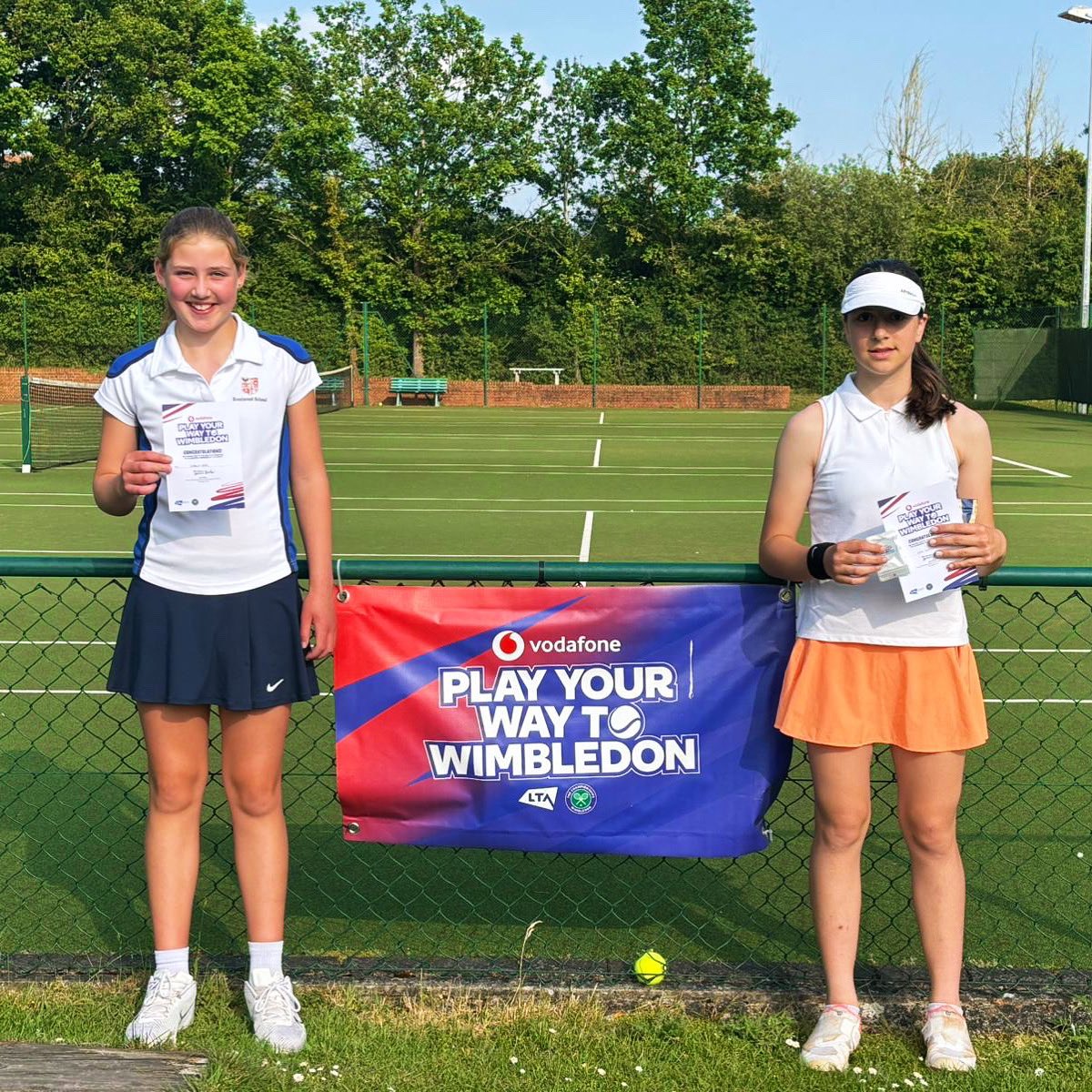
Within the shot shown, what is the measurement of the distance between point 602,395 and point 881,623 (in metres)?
34.9

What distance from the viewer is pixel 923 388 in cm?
327

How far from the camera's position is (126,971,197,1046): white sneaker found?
134 inches

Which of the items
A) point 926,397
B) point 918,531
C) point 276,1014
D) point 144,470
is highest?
point 926,397

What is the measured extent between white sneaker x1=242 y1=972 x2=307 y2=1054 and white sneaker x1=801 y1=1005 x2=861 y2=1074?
1.26m

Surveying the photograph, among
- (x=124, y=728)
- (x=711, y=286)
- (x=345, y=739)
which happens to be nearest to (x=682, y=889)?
(x=345, y=739)

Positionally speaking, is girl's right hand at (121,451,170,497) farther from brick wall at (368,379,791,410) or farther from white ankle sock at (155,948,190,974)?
brick wall at (368,379,791,410)

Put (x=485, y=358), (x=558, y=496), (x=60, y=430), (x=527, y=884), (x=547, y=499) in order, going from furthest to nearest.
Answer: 1. (x=485, y=358)
2. (x=60, y=430)
3. (x=558, y=496)
4. (x=547, y=499)
5. (x=527, y=884)

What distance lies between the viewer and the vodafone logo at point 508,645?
3604mm

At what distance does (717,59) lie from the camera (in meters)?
42.2

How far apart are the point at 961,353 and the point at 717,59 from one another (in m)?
12.3

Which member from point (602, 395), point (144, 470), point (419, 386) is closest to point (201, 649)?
point (144, 470)

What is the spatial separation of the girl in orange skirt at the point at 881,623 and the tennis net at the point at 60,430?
16.0 metres

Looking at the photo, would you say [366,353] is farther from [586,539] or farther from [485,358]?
[586,539]

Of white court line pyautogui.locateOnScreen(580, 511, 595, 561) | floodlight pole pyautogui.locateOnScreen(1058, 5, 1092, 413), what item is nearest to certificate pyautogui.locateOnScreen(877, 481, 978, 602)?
white court line pyautogui.locateOnScreen(580, 511, 595, 561)
